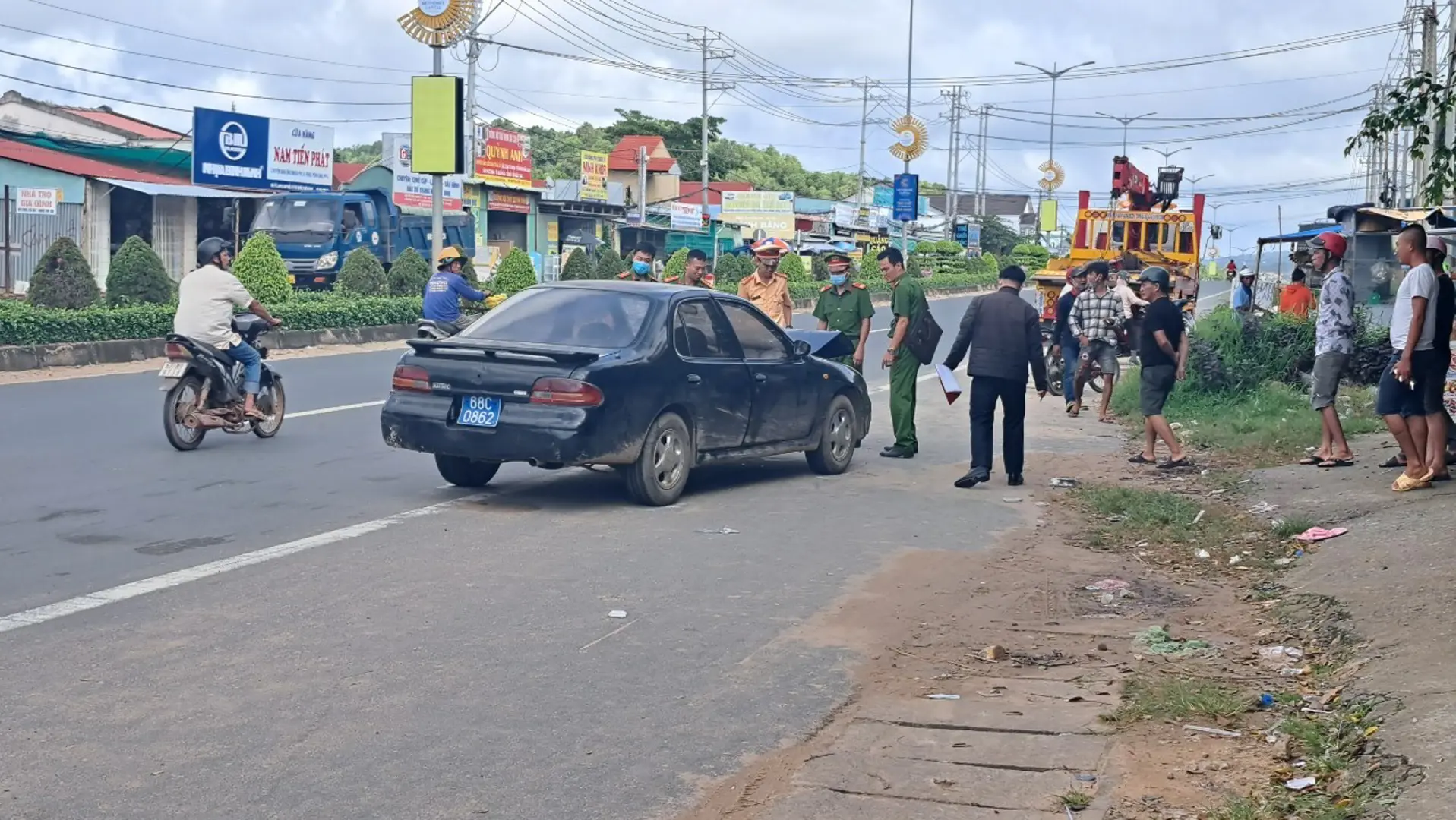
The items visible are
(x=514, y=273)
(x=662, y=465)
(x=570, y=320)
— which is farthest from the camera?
(x=514, y=273)

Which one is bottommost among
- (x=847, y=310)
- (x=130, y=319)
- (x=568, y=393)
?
(x=568, y=393)

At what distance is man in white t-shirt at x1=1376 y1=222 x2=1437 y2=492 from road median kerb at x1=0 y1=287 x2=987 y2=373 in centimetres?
1223

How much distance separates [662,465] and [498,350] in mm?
1296

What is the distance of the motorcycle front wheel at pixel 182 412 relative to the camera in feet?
39.7

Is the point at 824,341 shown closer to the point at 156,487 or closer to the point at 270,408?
the point at 270,408

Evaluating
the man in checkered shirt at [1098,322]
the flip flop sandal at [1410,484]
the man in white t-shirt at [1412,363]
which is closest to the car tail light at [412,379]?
the man in white t-shirt at [1412,363]

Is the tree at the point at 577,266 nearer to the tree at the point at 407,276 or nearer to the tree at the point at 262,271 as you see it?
the tree at the point at 407,276

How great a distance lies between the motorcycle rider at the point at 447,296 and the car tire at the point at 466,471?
A: 4.93 meters

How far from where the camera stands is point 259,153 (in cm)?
4091

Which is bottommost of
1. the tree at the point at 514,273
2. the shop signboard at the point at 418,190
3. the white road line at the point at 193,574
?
the white road line at the point at 193,574

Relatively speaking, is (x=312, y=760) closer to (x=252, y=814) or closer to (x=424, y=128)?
(x=252, y=814)

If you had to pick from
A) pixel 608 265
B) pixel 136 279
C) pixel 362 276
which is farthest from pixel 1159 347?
pixel 608 265

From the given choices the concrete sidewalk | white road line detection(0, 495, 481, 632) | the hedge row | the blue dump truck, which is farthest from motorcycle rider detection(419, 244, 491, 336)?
the blue dump truck

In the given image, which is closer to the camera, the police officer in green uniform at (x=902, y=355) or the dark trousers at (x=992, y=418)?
the dark trousers at (x=992, y=418)
